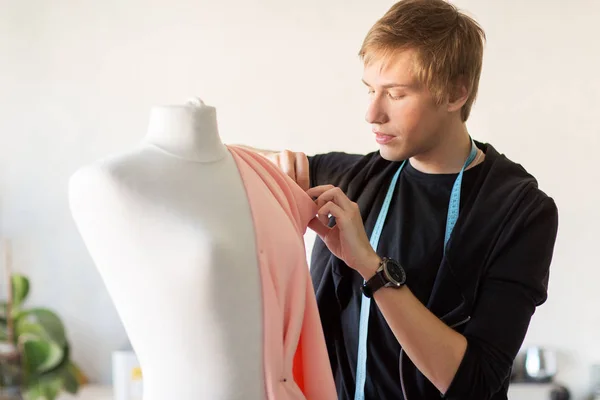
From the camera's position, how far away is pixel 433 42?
1.35m

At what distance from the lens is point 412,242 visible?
1.46 metres

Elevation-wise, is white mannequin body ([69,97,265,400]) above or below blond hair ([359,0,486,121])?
below

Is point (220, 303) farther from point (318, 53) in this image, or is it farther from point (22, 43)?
point (22, 43)

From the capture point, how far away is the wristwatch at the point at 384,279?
1.24m

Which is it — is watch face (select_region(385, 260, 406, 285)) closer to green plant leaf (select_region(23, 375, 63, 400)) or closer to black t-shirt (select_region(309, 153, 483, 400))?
black t-shirt (select_region(309, 153, 483, 400))

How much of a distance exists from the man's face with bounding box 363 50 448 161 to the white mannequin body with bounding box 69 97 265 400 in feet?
1.38

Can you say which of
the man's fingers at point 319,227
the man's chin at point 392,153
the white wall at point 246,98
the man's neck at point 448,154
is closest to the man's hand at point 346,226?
the man's fingers at point 319,227

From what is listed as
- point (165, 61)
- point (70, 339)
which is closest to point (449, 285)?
point (165, 61)

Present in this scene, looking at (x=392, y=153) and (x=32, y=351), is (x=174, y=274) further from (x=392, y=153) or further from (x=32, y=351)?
(x=32, y=351)

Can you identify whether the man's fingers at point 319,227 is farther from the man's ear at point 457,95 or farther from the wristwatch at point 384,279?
the man's ear at point 457,95

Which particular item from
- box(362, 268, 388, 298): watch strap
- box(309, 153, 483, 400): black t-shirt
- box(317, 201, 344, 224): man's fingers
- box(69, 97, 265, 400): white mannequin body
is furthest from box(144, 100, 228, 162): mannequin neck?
box(309, 153, 483, 400): black t-shirt

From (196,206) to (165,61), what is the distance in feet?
8.38

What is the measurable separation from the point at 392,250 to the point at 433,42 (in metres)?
0.42

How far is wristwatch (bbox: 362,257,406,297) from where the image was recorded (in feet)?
4.08
